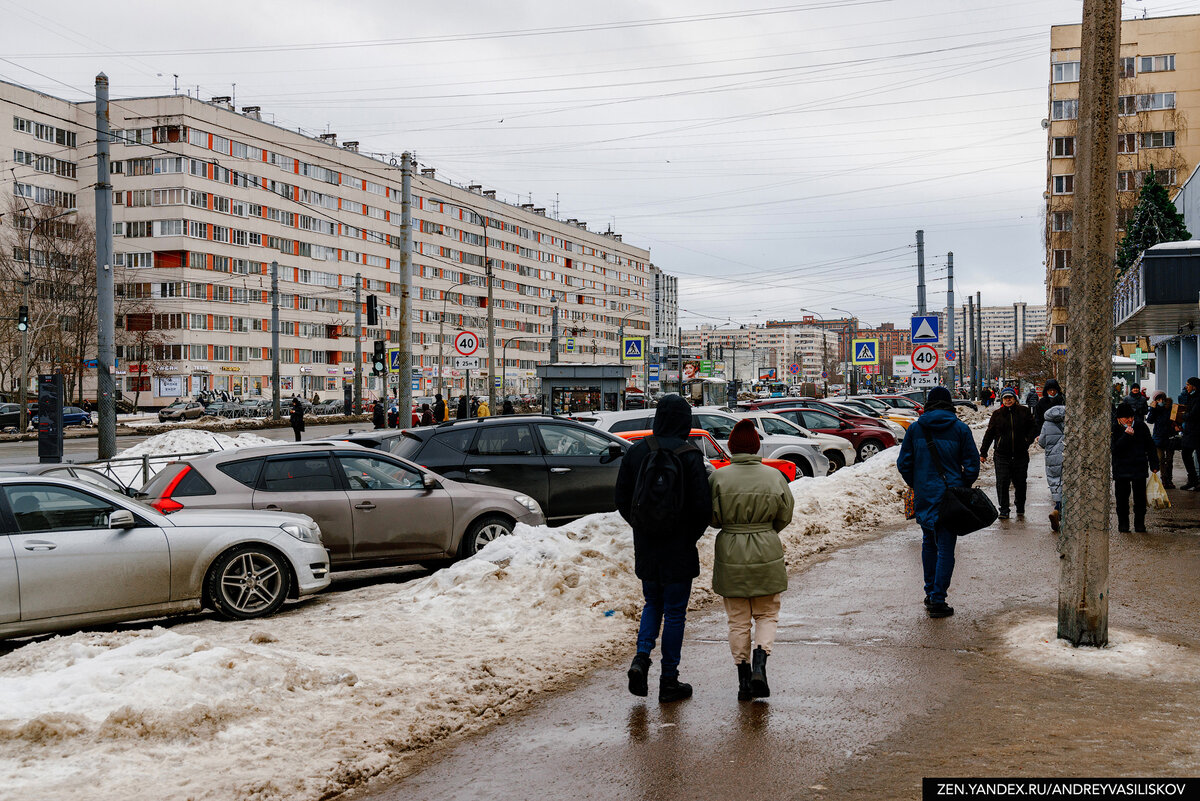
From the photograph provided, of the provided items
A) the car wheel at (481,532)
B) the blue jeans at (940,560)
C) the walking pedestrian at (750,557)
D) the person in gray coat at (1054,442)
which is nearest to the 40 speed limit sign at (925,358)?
the person in gray coat at (1054,442)

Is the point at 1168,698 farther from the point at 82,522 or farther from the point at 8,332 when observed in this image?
the point at 8,332

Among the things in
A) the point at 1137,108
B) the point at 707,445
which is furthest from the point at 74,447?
the point at 1137,108

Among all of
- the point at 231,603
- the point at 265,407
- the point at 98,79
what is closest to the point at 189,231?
the point at 265,407

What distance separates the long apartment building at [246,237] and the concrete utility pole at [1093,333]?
206 feet

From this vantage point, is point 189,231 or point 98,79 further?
point 189,231

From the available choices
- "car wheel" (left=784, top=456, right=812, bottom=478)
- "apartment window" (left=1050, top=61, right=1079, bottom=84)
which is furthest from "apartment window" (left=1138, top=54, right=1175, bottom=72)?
"car wheel" (left=784, top=456, right=812, bottom=478)

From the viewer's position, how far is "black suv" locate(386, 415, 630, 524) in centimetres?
1292

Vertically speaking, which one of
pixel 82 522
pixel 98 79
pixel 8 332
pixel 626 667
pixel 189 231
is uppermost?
pixel 189 231

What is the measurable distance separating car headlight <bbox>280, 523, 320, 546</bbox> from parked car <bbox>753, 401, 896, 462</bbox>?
17317 millimetres

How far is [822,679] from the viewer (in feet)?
21.6

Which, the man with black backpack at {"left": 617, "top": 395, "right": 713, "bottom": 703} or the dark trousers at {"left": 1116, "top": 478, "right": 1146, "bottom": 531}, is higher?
the man with black backpack at {"left": 617, "top": 395, "right": 713, "bottom": 703}

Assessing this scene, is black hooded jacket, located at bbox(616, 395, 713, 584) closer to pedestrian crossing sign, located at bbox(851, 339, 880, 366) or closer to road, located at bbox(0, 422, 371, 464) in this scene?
road, located at bbox(0, 422, 371, 464)

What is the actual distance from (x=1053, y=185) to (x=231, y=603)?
79526 mm

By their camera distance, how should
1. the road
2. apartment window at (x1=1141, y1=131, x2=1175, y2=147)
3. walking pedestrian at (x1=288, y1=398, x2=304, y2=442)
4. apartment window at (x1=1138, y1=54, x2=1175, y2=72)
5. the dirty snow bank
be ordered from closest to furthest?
the dirty snow bank → the road → walking pedestrian at (x1=288, y1=398, x2=304, y2=442) → apartment window at (x1=1141, y1=131, x2=1175, y2=147) → apartment window at (x1=1138, y1=54, x2=1175, y2=72)
